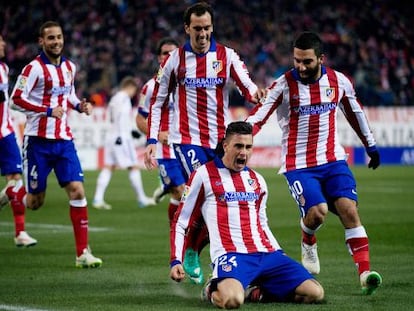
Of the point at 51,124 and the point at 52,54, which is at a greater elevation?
the point at 52,54

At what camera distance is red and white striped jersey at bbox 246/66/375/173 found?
970 cm

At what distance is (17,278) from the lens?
10289mm

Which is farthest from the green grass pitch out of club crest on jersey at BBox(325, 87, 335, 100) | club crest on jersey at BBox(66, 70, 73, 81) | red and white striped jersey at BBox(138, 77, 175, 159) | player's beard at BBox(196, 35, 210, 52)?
player's beard at BBox(196, 35, 210, 52)

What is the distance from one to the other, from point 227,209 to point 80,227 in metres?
3.26

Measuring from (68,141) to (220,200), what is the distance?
361cm

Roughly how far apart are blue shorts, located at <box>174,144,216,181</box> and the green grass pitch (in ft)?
3.62

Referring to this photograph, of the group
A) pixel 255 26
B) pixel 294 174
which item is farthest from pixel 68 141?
pixel 255 26

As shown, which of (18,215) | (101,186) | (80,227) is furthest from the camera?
(101,186)

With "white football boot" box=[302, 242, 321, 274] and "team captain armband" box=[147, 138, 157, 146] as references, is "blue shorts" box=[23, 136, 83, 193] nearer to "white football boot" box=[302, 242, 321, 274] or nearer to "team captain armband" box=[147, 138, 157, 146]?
"team captain armband" box=[147, 138, 157, 146]

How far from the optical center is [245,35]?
35.7 metres

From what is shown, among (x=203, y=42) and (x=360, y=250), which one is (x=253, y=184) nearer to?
(x=360, y=250)

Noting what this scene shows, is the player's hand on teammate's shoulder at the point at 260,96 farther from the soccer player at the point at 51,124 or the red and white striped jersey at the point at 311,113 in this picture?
the soccer player at the point at 51,124

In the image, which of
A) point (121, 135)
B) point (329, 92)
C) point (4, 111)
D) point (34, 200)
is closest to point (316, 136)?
Answer: point (329, 92)

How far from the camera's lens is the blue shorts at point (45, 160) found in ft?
37.8
